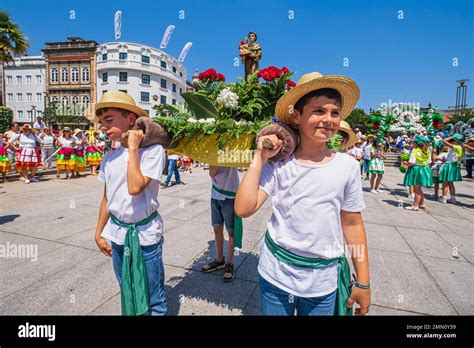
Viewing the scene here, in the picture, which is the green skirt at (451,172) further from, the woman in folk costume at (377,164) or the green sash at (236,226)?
the green sash at (236,226)

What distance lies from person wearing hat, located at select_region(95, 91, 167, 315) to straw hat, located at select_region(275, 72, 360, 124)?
0.95 meters

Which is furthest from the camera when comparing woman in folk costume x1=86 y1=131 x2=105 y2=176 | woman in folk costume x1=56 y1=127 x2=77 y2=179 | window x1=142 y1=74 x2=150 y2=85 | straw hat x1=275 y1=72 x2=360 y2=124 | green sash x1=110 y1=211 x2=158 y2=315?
window x1=142 y1=74 x2=150 y2=85

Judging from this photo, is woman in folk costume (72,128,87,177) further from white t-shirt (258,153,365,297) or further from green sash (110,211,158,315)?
white t-shirt (258,153,365,297)

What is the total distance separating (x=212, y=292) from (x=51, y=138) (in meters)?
12.6

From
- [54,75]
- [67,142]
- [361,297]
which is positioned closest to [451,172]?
[361,297]

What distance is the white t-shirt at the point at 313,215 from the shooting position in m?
1.38

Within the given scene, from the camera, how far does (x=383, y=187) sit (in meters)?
10.1

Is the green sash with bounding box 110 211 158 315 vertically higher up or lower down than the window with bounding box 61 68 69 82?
lower down

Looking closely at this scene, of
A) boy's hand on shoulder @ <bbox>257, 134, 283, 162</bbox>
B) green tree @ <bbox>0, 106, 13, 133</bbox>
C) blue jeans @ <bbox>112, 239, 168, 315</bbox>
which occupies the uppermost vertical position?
green tree @ <bbox>0, 106, 13, 133</bbox>

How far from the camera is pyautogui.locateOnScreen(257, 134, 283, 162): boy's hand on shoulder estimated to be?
4.46 feet

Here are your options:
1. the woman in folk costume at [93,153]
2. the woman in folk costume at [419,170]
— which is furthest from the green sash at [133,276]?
the woman in folk costume at [93,153]

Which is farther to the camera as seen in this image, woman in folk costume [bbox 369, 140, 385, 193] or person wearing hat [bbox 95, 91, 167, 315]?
woman in folk costume [bbox 369, 140, 385, 193]

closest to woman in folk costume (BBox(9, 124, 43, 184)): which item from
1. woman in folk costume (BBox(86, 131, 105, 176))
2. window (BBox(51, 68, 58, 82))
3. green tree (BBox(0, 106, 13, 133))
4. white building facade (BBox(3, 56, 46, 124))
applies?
woman in folk costume (BBox(86, 131, 105, 176))
